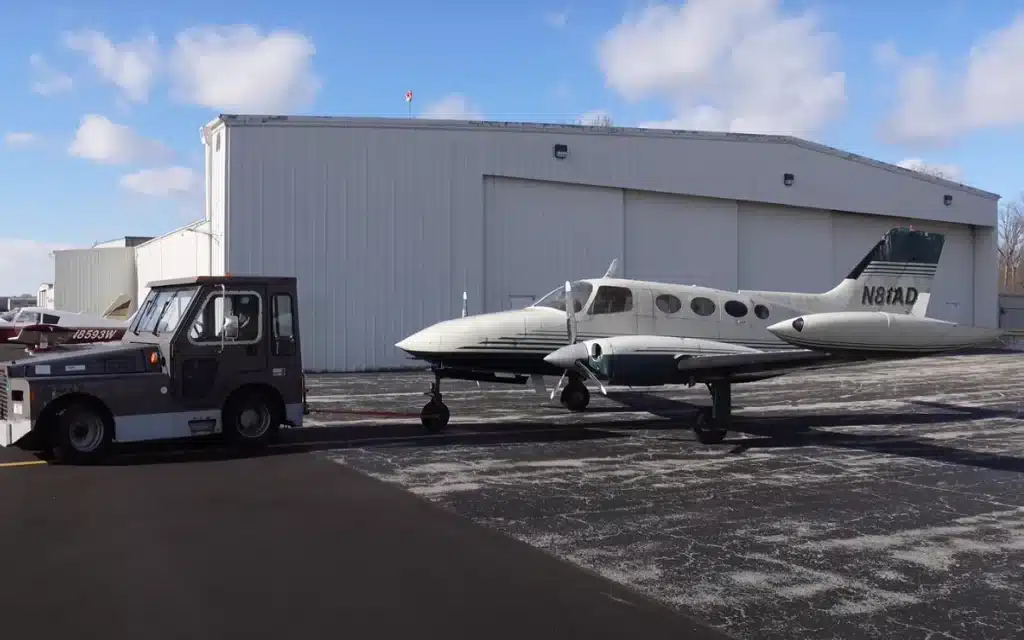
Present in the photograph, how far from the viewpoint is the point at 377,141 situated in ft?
88.8

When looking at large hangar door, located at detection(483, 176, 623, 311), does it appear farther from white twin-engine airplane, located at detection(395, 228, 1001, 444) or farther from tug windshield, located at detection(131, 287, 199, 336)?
tug windshield, located at detection(131, 287, 199, 336)

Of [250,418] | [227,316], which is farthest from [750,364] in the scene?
[227,316]

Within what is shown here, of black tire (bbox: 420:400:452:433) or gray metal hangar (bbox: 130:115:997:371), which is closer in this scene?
black tire (bbox: 420:400:452:433)

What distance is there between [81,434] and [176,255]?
26.9 meters

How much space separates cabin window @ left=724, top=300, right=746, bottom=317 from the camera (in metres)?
15.1

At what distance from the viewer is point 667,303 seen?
48.2 ft

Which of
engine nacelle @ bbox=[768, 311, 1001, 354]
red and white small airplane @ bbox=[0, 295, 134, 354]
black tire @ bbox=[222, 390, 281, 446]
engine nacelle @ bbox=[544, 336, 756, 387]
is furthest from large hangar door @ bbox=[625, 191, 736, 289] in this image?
black tire @ bbox=[222, 390, 281, 446]

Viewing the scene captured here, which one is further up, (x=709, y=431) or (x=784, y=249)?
(x=784, y=249)

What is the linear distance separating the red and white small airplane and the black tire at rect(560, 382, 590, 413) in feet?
66.5

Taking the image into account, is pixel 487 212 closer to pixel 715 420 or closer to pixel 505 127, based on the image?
pixel 505 127

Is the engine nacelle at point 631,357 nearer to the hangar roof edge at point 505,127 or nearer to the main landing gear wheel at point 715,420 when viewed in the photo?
the main landing gear wheel at point 715,420

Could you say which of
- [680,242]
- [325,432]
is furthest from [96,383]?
[680,242]

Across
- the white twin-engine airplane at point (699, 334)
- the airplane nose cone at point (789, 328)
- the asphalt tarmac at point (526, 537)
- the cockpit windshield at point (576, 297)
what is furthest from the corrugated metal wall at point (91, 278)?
the airplane nose cone at point (789, 328)

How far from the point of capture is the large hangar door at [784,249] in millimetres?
32625
